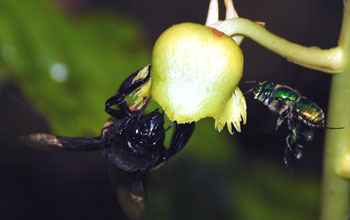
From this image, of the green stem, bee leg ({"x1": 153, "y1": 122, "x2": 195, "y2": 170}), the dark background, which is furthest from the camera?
the dark background

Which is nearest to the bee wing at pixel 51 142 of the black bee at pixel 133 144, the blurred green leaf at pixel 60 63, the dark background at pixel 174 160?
the black bee at pixel 133 144

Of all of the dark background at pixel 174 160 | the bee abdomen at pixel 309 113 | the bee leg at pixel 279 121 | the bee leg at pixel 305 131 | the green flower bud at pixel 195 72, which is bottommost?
the dark background at pixel 174 160

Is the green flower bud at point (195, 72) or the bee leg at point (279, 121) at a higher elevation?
the green flower bud at point (195, 72)

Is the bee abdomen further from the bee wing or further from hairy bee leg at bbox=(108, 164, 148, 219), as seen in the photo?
the bee wing

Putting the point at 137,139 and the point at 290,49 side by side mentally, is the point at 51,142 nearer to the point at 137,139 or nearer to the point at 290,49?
the point at 137,139

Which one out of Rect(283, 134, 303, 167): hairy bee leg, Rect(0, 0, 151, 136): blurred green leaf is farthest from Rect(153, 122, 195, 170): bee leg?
Rect(0, 0, 151, 136): blurred green leaf

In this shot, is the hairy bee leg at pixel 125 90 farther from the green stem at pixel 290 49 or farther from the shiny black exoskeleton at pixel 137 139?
the green stem at pixel 290 49
